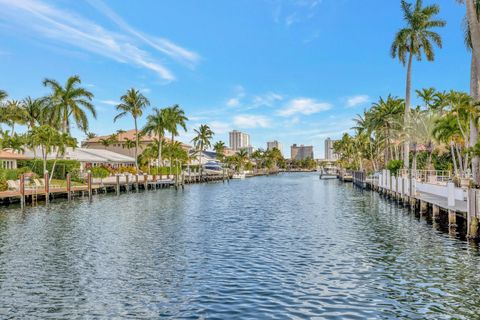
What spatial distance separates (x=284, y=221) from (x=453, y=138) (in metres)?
24.2

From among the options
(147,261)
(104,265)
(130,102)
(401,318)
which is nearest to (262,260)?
(147,261)

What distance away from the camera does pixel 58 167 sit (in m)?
64.5

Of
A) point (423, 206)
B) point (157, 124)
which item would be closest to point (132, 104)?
point (157, 124)

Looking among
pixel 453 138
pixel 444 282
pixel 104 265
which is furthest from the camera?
pixel 453 138

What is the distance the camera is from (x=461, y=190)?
28.3m

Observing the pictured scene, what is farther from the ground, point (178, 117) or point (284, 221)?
point (178, 117)

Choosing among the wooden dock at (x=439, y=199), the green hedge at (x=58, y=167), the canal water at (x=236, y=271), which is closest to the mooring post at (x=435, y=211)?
the wooden dock at (x=439, y=199)

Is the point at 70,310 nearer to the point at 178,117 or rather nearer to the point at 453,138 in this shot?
the point at 453,138

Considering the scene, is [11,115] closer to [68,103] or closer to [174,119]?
[68,103]

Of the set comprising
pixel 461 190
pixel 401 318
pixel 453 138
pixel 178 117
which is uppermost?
pixel 178 117

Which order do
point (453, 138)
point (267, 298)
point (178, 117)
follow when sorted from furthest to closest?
point (178, 117), point (453, 138), point (267, 298)

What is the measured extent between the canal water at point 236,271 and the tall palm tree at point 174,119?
6680 centimetres

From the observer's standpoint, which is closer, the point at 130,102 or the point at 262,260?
the point at 262,260

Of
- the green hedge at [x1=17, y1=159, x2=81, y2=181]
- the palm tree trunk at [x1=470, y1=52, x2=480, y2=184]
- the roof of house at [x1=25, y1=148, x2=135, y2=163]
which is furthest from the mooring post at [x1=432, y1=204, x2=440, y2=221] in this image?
the roof of house at [x1=25, y1=148, x2=135, y2=163]
